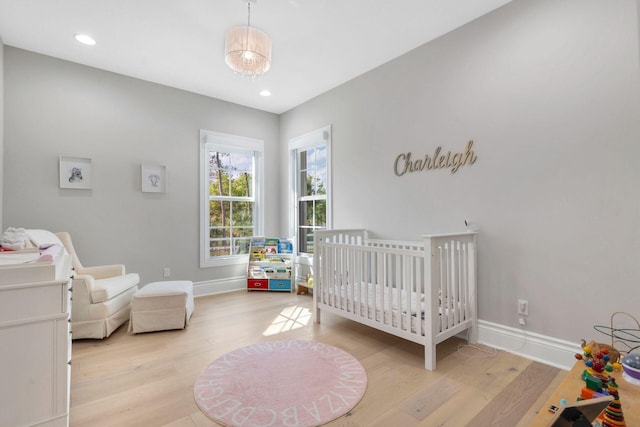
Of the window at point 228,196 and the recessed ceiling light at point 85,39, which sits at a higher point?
the recessed ceiling light at point 85,39

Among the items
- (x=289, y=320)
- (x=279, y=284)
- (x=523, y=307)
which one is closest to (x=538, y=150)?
(x=523, y=307)

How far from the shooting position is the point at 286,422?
1414mm

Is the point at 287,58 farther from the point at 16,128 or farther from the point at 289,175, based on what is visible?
the point at 16,128

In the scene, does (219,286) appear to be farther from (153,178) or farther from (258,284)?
(153,178)

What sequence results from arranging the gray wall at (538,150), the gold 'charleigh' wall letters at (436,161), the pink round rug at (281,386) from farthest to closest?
the gold 'charleigh' wall letters at (436,161)
the gray wall at (538,150)
the pink round rug at (281,386)

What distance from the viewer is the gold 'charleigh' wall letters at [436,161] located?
2389 mm

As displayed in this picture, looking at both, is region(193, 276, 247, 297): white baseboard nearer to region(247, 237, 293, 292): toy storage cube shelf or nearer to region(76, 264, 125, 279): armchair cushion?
region(247, 237, 293, 292): toy storage cube shelf

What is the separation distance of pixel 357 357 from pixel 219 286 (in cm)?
244

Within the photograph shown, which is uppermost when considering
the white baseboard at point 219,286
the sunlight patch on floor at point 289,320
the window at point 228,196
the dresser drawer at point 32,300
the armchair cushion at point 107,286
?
the window at point 228,196

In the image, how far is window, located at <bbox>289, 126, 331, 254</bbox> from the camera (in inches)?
150

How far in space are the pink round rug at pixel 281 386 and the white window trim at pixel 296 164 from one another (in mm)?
1871

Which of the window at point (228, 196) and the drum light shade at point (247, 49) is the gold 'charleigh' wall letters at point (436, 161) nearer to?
the drum light shade at point (247, 49)

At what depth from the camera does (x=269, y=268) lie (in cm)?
399

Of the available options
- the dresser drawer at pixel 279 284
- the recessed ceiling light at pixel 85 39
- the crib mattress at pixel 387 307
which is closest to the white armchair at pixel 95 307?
the dresser drawer at pixel 279 284
